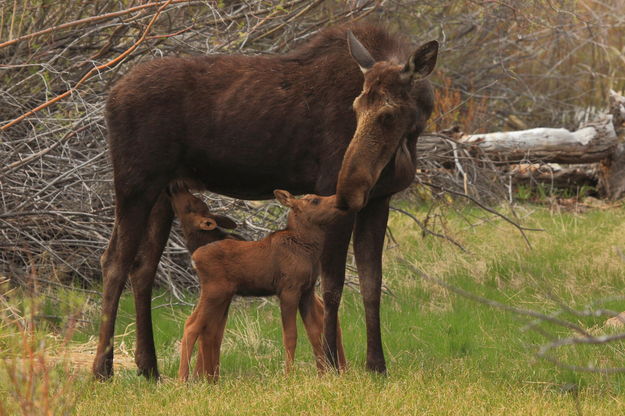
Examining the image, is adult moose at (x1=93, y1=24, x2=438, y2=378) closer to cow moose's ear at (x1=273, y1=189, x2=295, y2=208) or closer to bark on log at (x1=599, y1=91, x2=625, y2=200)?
cow moose's ear at (x1=273, y1=189, x2=295, y2=208)

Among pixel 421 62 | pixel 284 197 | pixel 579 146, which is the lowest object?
pixel 284 197

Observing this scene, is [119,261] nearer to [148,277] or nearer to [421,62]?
[148,277]

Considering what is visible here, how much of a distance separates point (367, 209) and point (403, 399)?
1.38m

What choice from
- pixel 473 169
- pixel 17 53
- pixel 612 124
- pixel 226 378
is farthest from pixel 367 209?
pixel 612 124

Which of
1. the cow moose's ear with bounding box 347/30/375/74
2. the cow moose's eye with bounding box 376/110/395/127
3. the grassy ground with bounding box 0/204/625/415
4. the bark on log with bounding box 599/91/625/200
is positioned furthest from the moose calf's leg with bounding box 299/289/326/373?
the bark on log with bounding box 599/91/625/200

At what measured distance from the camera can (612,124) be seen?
40.5ft

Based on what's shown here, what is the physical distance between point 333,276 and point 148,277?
48.1 inches

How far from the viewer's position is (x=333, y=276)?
6.13 metres

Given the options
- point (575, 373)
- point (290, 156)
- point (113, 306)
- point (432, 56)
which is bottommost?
point (575, 373)

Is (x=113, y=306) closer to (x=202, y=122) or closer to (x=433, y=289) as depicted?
(x=202, y=122)

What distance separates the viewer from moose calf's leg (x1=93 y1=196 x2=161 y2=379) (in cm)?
→ 614

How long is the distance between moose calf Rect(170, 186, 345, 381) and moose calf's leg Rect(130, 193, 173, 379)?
1.83ft

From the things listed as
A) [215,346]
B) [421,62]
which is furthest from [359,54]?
[215,346]

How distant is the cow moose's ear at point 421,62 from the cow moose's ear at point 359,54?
0.23 meters
